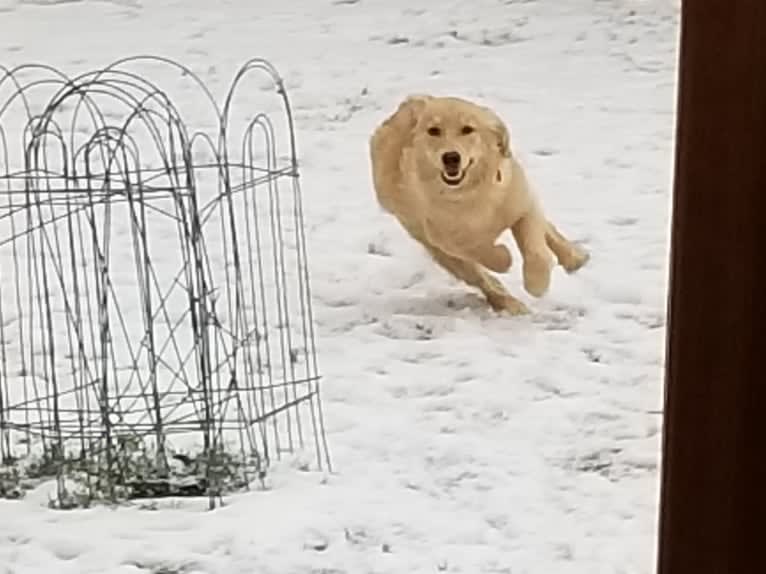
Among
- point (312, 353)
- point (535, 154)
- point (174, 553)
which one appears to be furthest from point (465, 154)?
point (174, 553)

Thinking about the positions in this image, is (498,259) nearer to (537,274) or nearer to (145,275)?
(537,274)

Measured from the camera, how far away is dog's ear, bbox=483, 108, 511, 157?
0.79m

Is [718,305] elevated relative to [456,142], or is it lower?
lower

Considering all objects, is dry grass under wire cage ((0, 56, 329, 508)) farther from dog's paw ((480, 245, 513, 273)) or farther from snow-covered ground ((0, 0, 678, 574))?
dog's paw ((480, 245, 513, 273))

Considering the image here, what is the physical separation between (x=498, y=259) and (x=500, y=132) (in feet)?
0.28

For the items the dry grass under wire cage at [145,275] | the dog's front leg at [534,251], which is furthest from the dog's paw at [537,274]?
the dry grass under wire cage at [145,275]

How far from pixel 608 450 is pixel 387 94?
0.92ft

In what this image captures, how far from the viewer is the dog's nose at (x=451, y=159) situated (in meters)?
0.81

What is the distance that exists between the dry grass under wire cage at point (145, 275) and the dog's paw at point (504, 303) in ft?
0.41

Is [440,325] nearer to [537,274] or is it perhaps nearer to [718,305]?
[537,274]

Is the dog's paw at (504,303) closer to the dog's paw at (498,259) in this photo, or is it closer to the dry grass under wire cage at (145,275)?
the dog's paw at (498,259)

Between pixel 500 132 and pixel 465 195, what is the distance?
5cm

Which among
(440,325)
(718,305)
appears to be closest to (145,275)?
(440,325)

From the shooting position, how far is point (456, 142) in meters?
0.80
